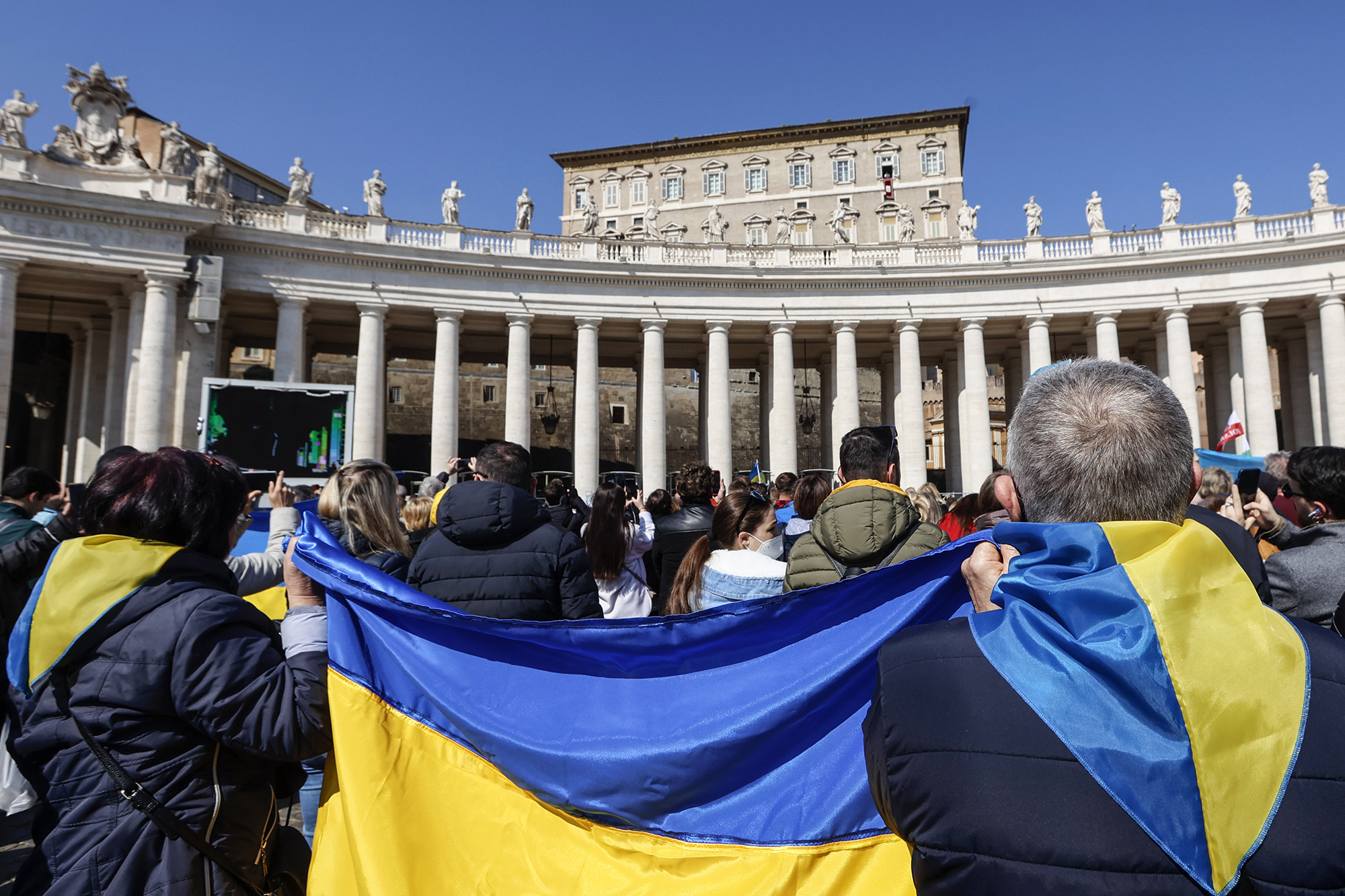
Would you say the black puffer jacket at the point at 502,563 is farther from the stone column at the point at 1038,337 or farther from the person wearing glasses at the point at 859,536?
the stone column at the point at 1038,337

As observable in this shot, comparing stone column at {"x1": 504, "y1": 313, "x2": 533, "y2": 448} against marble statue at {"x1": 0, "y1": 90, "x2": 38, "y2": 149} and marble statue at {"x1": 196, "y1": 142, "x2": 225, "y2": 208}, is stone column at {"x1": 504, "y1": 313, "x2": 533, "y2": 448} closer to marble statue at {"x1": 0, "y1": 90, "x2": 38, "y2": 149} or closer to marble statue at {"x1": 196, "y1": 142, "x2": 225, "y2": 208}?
marble statue at {"x1": 196, "y1": 142, "x2": 225, "y2": 208}

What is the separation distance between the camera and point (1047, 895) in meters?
1.36

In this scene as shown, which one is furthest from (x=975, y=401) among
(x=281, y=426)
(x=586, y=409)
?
(x=281, y=426)

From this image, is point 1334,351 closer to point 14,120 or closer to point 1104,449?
point 1104,449

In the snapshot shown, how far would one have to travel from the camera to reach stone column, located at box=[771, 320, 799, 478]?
28.5m

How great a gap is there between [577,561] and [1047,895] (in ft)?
10.1

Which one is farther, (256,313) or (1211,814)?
(256,313)

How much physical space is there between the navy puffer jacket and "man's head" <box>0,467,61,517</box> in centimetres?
458

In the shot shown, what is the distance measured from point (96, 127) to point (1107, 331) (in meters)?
35.2

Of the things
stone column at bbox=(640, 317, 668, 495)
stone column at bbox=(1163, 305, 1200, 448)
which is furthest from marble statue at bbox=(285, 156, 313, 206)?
stone column at bbox=(1163, 305, 1200, 448)

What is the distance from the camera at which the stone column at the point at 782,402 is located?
1121 inches

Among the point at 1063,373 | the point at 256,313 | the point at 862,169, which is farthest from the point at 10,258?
the point at 862,169

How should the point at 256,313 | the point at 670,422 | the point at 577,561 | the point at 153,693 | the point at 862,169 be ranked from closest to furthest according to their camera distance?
the point at 153,693 → the point at 577,561 → the point at 256,313 → the point at 670,422 → the point at 862,169

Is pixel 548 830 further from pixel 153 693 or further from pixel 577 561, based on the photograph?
pixel 577 561
